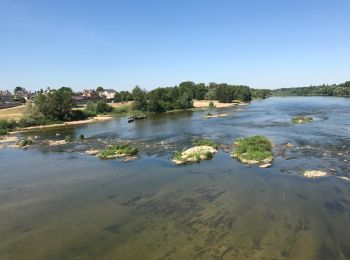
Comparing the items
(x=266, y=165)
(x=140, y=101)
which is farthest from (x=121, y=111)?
(x=266, y=165)

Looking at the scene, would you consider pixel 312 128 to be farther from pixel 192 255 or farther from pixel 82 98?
pixel 82 98

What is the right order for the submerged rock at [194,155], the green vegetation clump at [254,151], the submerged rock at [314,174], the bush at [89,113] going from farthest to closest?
the bush at [89,113], the submerged rock at [194,155], the green vegetation clump at [254,151], the submerged rock at [314,174]

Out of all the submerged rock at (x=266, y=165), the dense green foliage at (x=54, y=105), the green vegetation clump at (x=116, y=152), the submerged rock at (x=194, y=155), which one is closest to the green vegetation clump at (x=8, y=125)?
the dense green foliage at (x=54, y=105)

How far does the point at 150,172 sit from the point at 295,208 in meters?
14.1

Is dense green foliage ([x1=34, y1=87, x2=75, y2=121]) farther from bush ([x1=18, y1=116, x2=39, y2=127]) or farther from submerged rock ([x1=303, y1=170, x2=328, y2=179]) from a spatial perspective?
submerged rock ([x1=303, y1=170, x2=328, y2=179])

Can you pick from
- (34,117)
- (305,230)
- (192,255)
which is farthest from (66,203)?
(34,117)

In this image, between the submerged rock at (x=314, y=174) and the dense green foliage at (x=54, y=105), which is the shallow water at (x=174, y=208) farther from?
the dense green foliage at (x=54, y=105)

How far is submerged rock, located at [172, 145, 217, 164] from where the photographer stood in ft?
115

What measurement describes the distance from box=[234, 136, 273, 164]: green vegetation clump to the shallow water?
1.28m

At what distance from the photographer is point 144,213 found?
21.6m

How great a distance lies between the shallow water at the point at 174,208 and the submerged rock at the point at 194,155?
45.7 inches

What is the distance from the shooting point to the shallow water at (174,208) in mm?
16984

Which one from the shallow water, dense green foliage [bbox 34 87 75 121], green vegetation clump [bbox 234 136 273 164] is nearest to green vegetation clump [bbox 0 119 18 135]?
dense green foliage [bbox 34 87 75 121]

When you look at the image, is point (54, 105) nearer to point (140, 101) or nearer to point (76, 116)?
point (76, 116)
